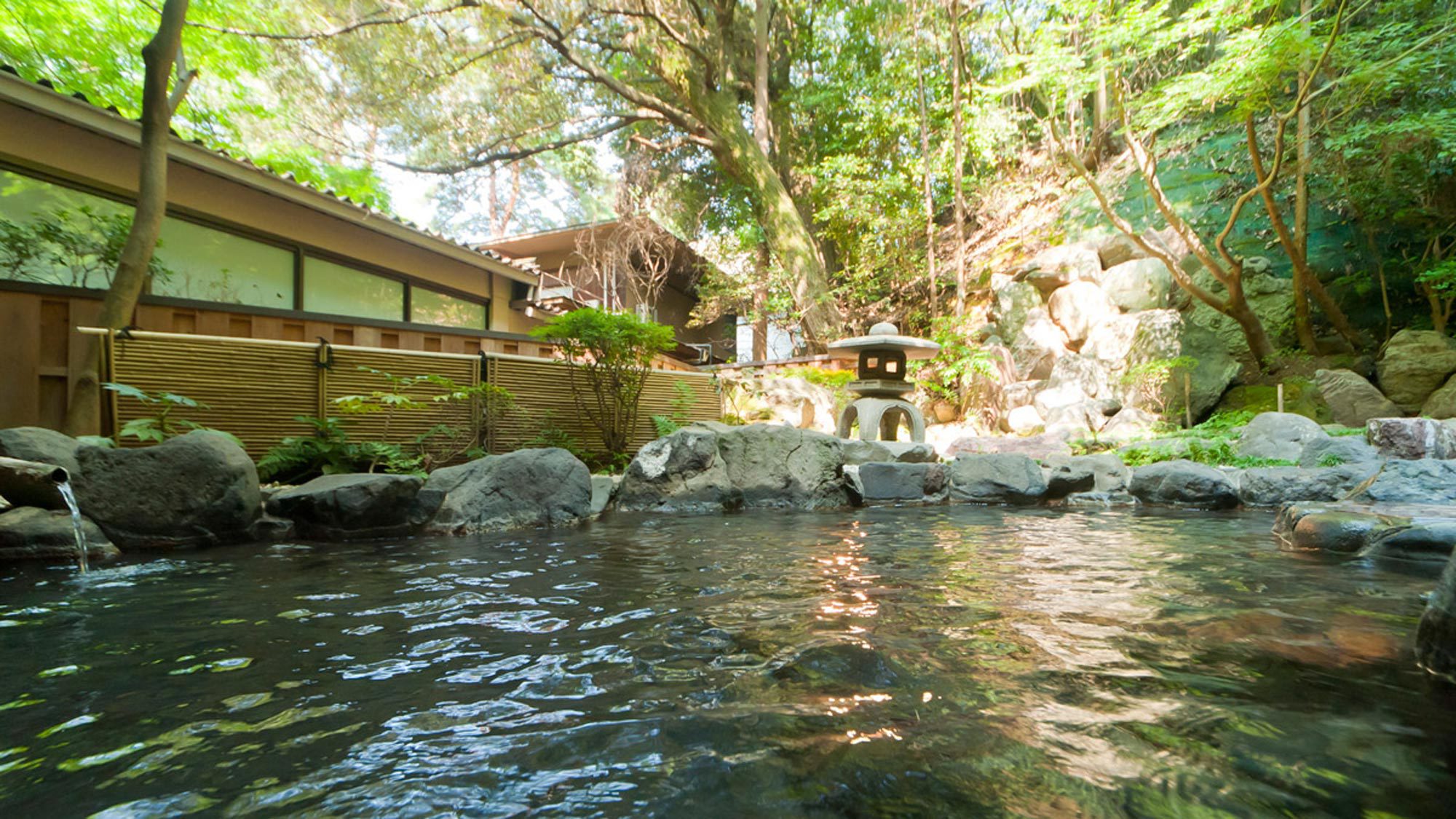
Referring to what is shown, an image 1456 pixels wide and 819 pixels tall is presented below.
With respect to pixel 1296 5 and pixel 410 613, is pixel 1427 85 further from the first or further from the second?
pixel 410 613

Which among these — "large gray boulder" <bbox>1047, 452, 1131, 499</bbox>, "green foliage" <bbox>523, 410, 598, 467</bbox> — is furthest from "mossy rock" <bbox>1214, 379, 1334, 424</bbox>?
"green foliage" <bbox>523, 410, 598, 467</bbox>

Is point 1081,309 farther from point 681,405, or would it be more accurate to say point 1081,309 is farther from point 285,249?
point 285,249

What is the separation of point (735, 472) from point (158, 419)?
5.19 m

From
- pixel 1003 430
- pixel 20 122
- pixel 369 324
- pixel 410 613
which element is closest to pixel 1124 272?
pixel 1003 430

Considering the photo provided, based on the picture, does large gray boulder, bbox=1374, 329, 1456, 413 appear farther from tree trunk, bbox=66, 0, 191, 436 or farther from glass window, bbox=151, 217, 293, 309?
glass window, bbox=151, 217, 293, 309

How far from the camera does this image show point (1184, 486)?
→ 726 centimetres

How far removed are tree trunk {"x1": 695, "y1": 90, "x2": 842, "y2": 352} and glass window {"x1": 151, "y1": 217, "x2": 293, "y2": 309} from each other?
9.74 meters

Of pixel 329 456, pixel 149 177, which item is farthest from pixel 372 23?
pixel 329 456

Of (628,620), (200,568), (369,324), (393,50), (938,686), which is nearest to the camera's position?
(938,686)

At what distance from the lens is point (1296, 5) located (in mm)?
12367

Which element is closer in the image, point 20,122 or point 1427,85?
point 20,122

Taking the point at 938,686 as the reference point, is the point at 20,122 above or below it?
above

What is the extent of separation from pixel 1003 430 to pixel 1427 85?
869 cm

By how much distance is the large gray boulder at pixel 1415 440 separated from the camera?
278 inches
